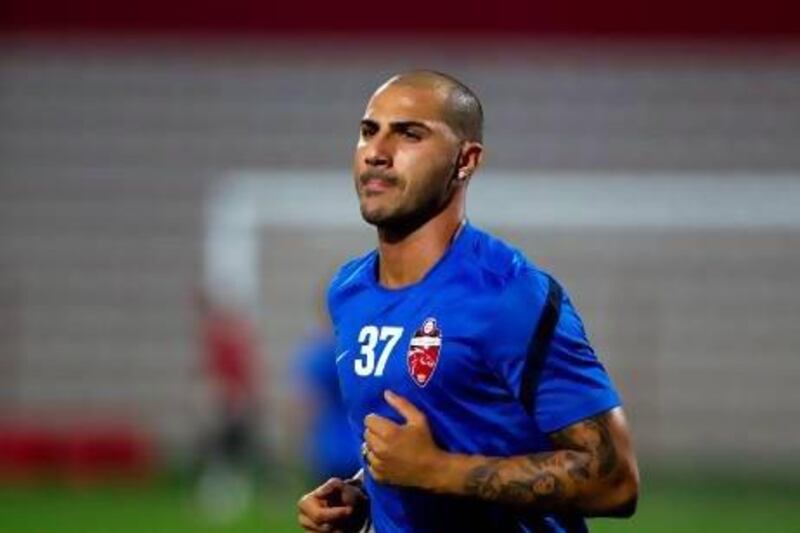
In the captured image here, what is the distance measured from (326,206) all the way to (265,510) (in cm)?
531

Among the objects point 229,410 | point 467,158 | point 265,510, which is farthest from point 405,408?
point 229,410

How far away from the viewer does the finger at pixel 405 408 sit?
16.6ft

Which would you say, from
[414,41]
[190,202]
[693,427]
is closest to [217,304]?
[190,202]

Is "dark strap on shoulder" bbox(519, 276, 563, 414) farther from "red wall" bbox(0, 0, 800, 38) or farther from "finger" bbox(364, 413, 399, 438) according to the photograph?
"red wall" bbox(0, 0, 800, 38)

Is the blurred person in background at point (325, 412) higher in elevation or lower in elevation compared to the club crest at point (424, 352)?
lower

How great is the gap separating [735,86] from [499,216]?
3.03m

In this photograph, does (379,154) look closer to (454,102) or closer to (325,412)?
(454,102)

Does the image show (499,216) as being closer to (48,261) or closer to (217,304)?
(217,304)

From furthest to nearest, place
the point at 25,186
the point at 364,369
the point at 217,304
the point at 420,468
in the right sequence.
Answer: the point at 25,186 → the point at 217,304 → the point at 364,369 → the point at 420,468

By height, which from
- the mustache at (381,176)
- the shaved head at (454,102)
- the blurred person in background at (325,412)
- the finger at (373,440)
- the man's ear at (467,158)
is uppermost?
the shaved head at (454,102)

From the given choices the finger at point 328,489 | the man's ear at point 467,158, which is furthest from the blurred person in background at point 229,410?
the man's ear at point 467,158

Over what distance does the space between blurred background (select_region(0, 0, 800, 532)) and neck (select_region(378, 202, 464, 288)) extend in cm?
1540

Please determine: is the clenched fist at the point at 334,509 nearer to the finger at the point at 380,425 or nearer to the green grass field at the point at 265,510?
the finger at the point at 380,425

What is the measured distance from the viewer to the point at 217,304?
19797 mm
